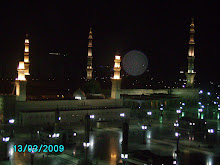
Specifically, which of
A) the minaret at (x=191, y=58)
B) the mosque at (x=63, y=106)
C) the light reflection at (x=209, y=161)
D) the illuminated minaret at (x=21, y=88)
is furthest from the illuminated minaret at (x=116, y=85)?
the light reflection at (x=209, y=161)

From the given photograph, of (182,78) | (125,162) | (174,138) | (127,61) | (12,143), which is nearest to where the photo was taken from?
(125,162)

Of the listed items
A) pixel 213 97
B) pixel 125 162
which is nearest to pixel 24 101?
pixel 125 162

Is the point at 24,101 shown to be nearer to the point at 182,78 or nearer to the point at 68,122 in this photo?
the point at 68,122

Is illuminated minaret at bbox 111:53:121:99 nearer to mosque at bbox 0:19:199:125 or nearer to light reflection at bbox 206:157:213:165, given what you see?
mosque at bbox 0:19:199:125

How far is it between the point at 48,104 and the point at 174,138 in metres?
11.7

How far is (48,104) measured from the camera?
30969mm
